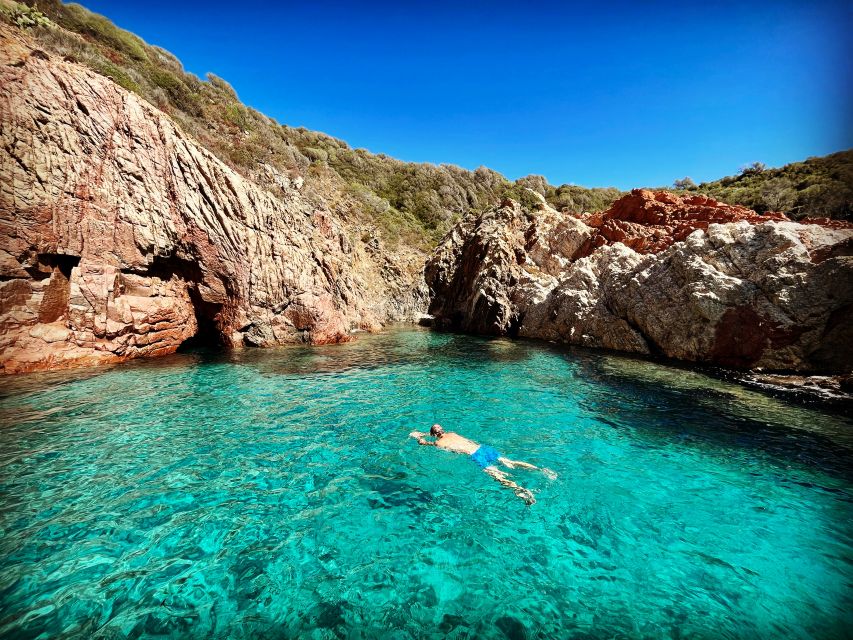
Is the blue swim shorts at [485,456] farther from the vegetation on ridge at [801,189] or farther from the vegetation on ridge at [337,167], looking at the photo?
the vegetation on ridge at [801,189]

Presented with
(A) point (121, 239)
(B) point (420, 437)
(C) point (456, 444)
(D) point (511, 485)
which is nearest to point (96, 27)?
(A) point (121, 239)

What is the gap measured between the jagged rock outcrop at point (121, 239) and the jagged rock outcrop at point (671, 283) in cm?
1754

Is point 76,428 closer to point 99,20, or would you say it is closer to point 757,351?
point 757,351

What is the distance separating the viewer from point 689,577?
15.9 ft

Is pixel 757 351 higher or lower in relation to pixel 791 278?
lower

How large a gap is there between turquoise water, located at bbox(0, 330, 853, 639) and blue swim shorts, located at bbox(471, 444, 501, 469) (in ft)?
1.47

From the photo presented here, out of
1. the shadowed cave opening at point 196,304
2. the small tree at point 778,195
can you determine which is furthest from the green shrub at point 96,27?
the small tree at point 778,195

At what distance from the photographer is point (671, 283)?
20.5 metres

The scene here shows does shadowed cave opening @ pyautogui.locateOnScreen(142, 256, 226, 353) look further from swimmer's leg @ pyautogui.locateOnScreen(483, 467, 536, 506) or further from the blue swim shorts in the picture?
swimmer's leg @ pyautogui.locateOnScreen(483, 467, 536, 506)

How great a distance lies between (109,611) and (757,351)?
74.7ft

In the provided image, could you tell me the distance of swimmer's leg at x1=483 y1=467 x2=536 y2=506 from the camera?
654cm

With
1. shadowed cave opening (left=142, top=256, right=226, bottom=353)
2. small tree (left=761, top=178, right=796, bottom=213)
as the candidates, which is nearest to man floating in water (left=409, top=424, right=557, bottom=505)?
A: shadowed cave opening (left=142, top=256, right=226, bottom=353)

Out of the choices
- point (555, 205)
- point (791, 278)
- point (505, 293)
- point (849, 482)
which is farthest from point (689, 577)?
point (555, 205)

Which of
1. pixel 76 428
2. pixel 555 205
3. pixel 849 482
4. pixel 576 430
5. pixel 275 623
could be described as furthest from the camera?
pixel 555 205
